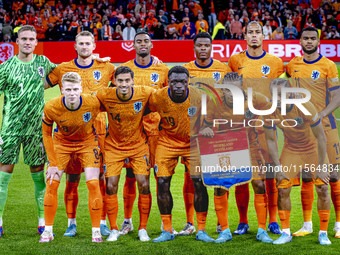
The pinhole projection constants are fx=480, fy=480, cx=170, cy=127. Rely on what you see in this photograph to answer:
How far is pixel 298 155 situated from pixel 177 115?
4.72 feet

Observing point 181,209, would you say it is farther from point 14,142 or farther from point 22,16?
point 22,16

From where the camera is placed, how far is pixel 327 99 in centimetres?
559

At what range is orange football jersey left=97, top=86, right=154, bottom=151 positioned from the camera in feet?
17.6

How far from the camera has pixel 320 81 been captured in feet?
18.3

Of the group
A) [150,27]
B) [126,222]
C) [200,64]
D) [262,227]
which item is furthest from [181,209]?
[150,27]

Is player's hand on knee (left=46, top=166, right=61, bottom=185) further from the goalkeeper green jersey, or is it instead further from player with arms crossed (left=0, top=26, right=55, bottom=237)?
the goalkeeper green jersey

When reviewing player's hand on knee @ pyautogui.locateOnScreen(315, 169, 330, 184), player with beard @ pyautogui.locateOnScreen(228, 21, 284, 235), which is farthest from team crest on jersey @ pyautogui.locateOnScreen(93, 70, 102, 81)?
player's hand on knee @ pyautogui.locateOnScreen(315, 169, 330, 184)

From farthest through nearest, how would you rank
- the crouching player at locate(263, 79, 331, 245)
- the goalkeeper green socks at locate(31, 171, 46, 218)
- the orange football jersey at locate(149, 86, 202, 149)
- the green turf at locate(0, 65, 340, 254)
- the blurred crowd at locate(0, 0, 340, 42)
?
the blurred crowd at locate(0, 0, 340, 42) → the goalkeeper green socks at locate(31, 171, 46, 218) → the orange football jersey at locate(149, 86, 202, 149) → the crouching player at locate(263, 79, 331, 245) → the green turf at locate(0, 65, 340, 254)

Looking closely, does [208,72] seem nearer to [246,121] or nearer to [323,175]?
[246,121]

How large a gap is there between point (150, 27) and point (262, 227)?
14710 millimetres

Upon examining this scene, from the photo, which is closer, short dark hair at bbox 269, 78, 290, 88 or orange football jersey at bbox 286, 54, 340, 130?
short dark hair at bbox 269, 78, 290, 88

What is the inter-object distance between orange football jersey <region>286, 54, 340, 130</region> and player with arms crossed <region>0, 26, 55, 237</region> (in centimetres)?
312

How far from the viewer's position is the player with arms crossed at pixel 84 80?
575 cm

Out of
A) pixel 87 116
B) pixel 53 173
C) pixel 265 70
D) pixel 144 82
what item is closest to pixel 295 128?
pixel 265 70
